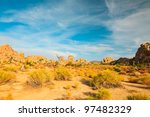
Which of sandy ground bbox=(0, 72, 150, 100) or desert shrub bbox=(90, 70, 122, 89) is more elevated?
desert shrub bbox=(90, 70, 122, 89)

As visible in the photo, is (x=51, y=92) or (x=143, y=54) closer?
(x=51, y=92)

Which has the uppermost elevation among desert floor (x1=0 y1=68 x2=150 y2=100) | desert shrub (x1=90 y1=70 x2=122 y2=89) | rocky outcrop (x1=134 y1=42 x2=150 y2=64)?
rocky outcrop (x1=134 y1=42 x2=150 y2=64)

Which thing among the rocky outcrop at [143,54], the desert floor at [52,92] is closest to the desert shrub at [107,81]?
the desert floor at [52,92]

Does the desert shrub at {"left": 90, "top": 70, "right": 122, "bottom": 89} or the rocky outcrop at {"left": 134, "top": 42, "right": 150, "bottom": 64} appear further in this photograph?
the rocky outcrop at {"left": 134, "top": 42, "right": 150, "bottom": 64}

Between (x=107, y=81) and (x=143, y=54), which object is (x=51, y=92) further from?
(x=143, y=54)

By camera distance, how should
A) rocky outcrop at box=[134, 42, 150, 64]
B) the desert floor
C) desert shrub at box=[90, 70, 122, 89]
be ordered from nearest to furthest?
the desert floor, desert shrub at box=[90, 70, 122, 89], rocky outcrop at box=[134, 42, 150, 64]

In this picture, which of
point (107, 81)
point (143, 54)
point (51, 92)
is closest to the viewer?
point (51, 92)

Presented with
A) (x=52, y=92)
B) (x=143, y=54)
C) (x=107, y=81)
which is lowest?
(x=52, y=92)

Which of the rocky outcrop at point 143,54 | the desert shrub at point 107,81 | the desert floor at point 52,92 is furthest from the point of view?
the rocky outcrop at point 143,54

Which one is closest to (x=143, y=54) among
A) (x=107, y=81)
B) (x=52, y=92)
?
(x=107, y=81)

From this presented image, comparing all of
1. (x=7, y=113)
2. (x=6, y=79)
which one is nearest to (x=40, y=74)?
(x=6, y=79)

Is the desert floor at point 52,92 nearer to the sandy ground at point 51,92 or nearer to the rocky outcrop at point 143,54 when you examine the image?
the sandy ground at point 51,92

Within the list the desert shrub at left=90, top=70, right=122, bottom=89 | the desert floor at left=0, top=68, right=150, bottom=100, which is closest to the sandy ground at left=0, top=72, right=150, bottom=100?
the desert floor at left=0, top=68, right=150, bottom=100

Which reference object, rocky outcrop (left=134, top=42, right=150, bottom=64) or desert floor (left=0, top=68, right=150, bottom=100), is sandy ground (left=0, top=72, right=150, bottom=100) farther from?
rocky outcrop (left=134, top=42, right=150, bottom=64)
